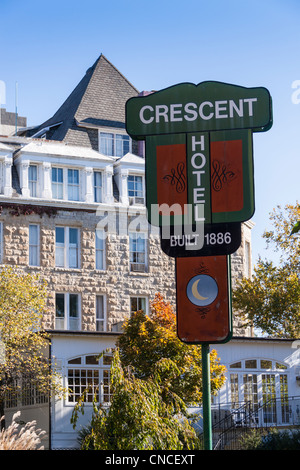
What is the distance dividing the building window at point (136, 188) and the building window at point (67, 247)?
3.87 m

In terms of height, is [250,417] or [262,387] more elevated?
[262,387]

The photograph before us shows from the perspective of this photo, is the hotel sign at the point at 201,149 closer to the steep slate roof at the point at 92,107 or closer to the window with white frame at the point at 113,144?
the steep slate roof at the point at 92,107

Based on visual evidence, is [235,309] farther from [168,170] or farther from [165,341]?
[168,170]

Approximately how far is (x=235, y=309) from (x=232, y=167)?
83.0ft

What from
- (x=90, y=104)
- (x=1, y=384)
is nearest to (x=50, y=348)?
(x=1, y=384)

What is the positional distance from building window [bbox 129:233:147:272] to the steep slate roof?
217 inches

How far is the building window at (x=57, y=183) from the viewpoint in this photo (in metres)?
48.3

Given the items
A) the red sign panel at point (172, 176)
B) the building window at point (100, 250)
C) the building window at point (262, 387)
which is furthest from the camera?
the building window at point (100, 250)

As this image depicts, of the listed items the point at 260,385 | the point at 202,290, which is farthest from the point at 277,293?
the point at 202,290

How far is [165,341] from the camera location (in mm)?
34938

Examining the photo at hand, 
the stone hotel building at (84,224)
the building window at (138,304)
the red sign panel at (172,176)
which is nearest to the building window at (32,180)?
the stone hotel building at (84,224)

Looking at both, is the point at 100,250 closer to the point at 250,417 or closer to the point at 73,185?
the point at 73,185

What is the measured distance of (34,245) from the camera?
47000 millimetres

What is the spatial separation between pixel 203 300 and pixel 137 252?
29292 mm
